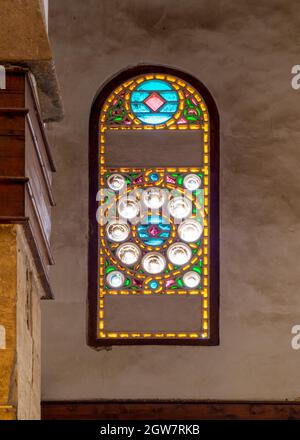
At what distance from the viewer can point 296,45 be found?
37.3 feet

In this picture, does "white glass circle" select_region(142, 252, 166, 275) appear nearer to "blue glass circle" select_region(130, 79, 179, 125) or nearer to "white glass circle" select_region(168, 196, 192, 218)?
"white glass circle" select_region(168, 196, 192, 218)

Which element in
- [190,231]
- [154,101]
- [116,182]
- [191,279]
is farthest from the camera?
[154,101]

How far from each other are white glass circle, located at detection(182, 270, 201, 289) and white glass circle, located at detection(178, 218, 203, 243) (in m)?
0.25

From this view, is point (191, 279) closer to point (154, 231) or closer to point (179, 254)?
point (179, 254)

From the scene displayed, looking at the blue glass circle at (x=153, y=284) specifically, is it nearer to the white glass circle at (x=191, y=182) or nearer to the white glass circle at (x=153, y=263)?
the white glass circle at (x=153, y=263)

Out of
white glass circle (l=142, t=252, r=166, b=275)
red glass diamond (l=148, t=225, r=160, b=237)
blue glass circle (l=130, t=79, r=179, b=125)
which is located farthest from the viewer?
blue glass circle (l=130, t=79, r=179, b=125)

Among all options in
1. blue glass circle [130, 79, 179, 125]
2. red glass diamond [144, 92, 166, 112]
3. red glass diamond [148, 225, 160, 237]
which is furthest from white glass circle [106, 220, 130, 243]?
red glass diamond [144, 92, 166, 112]

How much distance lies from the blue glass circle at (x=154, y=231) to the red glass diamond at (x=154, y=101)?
848 mm

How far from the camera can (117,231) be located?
11273 millimetres

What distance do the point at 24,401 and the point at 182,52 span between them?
20.9 ft

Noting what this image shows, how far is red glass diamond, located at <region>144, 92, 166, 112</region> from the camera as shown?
11445 mm

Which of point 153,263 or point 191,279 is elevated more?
point 153,263

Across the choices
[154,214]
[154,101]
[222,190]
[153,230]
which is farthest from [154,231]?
[154,101]

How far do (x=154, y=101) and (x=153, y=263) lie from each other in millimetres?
→ 1268
